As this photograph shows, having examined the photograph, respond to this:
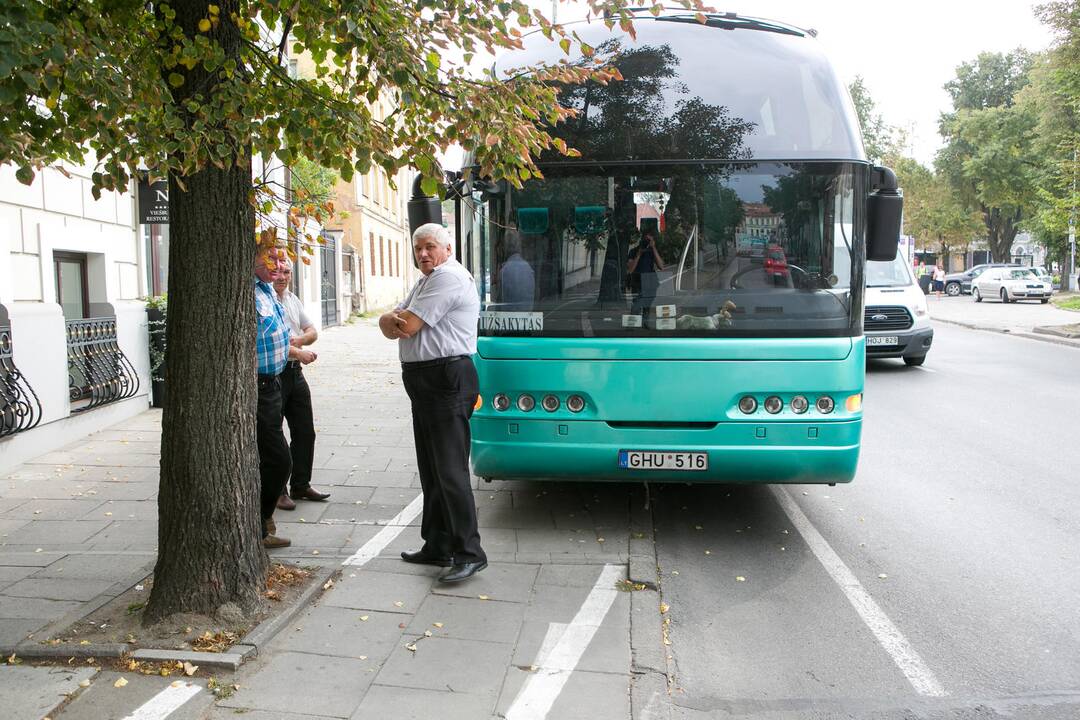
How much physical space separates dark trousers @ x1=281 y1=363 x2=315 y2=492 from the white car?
1531 inches

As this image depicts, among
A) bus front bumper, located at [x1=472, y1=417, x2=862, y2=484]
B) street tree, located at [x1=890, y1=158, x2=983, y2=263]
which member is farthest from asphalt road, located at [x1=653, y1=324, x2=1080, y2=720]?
street tree, located at [x1=890, y1=158, x2=983, y2=263]

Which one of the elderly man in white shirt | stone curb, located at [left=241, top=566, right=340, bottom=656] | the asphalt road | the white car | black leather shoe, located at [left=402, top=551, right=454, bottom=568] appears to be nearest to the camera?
the asphalt road

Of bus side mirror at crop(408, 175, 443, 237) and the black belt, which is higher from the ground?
bus side mirror at crop(408, 175, 443, 237)

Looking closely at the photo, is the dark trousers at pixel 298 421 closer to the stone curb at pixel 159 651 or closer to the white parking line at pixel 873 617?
the stone curb at pixel 159 651

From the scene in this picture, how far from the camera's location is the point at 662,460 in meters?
5.75

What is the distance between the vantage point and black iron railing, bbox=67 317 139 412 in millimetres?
9414

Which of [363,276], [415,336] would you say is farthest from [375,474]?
[363,276]

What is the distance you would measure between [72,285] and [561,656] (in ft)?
29.2

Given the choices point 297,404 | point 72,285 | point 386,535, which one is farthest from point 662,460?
point 72,285

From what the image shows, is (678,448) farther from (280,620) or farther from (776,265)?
(280,620)

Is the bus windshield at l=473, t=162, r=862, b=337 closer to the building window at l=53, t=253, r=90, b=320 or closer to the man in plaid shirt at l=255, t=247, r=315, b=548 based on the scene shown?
the man in plaid shirt at l=255, t=247, r=315, b=548

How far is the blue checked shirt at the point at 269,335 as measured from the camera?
18.7 feet

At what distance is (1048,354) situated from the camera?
1812cm

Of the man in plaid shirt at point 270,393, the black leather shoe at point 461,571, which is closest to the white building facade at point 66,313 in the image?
the man in plaid shirt at point 270,393
